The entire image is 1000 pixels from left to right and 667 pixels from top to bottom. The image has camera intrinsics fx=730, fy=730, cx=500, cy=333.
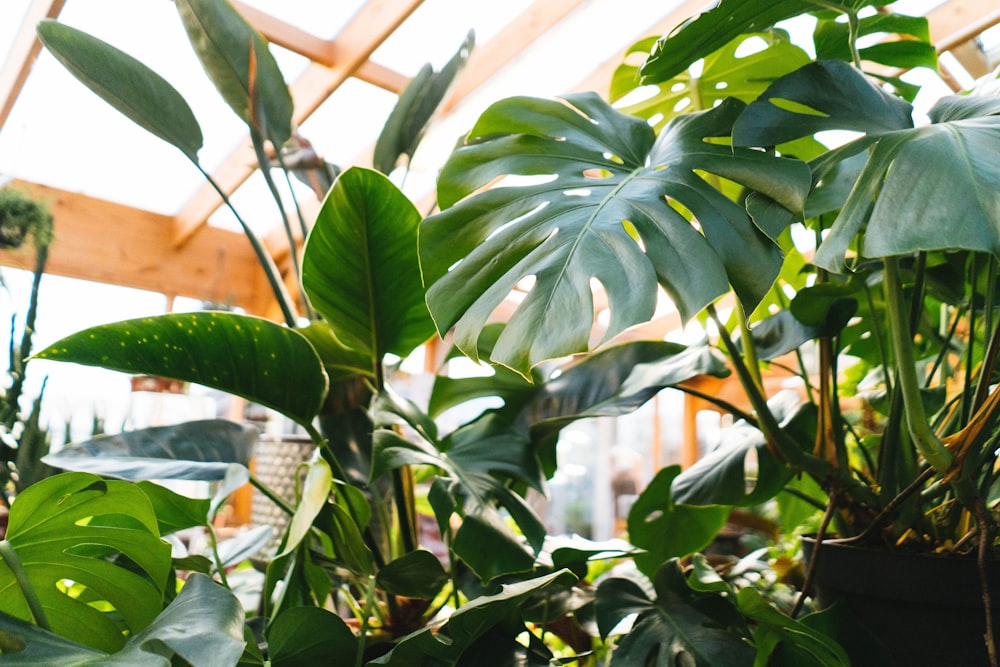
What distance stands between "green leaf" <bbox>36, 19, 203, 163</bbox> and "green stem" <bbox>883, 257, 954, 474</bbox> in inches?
34.2

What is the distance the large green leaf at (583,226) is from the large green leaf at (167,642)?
0.25m

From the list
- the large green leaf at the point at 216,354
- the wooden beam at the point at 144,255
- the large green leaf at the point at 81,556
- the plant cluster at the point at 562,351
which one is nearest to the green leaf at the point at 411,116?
the plant cluster at the point at 562,351

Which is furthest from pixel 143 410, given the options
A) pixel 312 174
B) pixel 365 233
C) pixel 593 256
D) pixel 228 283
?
pixel 593 256

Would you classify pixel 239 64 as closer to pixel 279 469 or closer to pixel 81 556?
pixel 81 556

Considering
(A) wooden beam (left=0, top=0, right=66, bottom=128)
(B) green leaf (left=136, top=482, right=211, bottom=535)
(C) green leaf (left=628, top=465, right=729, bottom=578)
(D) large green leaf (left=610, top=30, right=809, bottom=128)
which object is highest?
(A) wooden beam (left=0, top=0, right=66, bottom=128)

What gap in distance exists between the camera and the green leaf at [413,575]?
0.79 metres

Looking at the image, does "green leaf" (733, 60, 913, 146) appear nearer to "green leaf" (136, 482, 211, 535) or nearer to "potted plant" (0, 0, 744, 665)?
"potted plant" (0, 0, 744, 665)

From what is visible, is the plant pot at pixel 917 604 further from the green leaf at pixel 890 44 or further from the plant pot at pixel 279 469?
the plant pot at pixel 279 469

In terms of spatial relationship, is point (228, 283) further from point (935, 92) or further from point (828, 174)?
point (828, 174)

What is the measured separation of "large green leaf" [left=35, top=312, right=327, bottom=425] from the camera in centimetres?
78

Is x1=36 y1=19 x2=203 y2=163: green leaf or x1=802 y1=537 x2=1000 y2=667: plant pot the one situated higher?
x1=36 y1=19 x2=203 y2=163: green leaf

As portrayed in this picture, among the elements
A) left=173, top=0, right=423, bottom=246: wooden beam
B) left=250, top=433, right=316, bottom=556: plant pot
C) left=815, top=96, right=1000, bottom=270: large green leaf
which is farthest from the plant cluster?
left=173, top=0, right=423, bottom=246: wooden beam

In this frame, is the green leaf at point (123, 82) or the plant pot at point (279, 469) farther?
the plant pot at point (279, 469)

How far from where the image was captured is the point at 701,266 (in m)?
0.59
